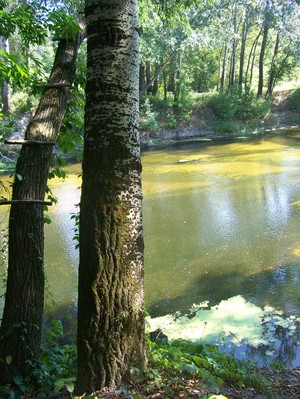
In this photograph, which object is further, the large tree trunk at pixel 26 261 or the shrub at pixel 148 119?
the shrub at pixel 148 119

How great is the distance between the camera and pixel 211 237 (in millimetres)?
9070

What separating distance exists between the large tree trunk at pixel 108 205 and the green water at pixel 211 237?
248 cm

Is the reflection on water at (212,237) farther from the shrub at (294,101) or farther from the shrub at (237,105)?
the shrub at (294,101)

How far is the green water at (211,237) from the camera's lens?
6.64 meters

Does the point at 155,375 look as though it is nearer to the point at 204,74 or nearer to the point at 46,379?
the point at 46,379

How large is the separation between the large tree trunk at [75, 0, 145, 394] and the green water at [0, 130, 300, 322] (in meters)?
2.48

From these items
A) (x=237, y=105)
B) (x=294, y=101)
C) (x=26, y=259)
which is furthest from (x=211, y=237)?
(x=294, y=101)

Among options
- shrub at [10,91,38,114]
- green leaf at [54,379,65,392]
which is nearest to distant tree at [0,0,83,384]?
green leaf at [54,379,65,392]

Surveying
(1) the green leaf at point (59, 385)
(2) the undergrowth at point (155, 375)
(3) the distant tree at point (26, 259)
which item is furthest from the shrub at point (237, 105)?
(1) the green leaf at point (59, 385)

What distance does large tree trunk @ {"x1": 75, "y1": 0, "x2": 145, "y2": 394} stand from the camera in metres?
2.55

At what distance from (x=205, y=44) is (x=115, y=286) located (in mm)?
24391

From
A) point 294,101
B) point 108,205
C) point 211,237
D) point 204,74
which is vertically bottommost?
point 211,237

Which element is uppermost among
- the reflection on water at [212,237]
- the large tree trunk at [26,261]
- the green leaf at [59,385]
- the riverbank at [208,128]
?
the riverbank at [208,128]

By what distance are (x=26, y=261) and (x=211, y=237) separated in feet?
20.8
